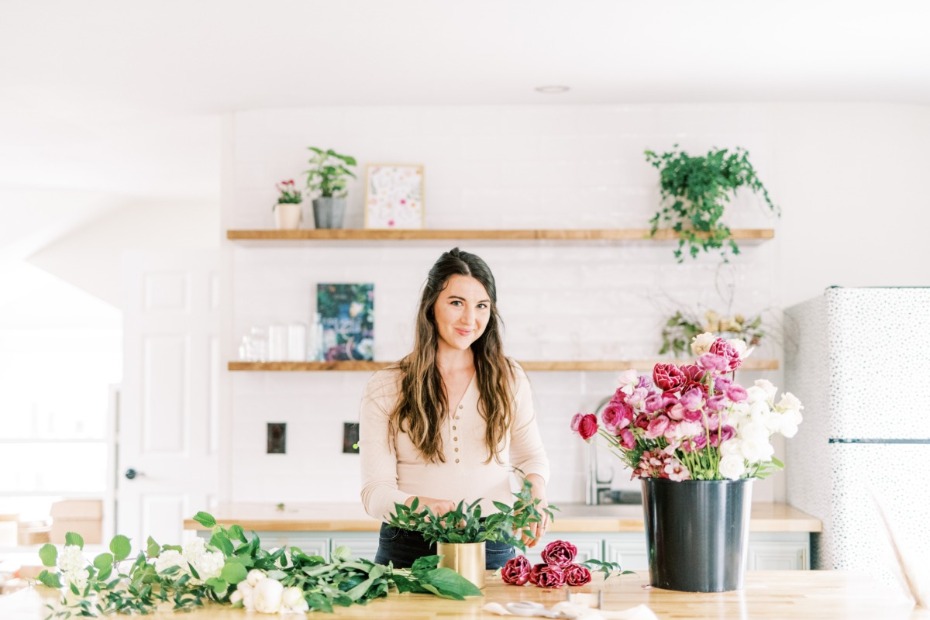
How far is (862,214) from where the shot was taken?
181 inches

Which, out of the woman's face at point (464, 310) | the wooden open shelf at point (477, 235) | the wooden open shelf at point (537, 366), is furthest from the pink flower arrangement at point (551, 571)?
the wooden open shelf at point (477, 235)

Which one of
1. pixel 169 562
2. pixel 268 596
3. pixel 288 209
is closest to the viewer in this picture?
pixel 268 596

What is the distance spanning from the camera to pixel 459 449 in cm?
271

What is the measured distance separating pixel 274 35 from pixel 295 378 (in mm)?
1558

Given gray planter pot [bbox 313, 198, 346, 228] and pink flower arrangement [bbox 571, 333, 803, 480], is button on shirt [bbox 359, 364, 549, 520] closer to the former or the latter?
pink flower arrangement [bbox 571, 333, 803, 480]

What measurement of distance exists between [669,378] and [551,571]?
450mm

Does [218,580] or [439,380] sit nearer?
[218,580]

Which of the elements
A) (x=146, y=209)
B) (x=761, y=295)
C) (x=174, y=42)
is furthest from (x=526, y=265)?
(x=146, y=209)

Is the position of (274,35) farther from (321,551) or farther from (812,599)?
(812,599)

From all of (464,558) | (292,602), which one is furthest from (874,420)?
(292,602)

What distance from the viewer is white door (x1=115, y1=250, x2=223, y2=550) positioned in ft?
17.9

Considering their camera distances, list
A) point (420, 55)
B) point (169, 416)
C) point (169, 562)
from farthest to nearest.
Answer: point (169, 416) < point (420, 55) < point (169, 562)

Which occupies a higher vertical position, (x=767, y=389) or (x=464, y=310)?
(x=464, y=310)

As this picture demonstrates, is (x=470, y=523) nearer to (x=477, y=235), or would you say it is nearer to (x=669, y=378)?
(x=669, y=378)
